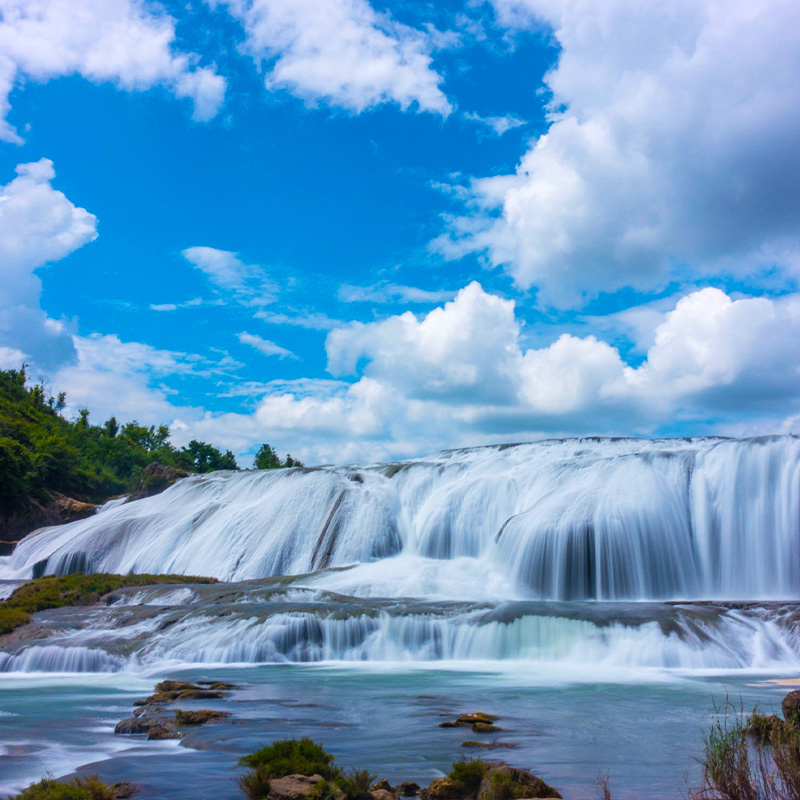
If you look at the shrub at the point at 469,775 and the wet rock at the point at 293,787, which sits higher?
the shrub at the point at 469,775

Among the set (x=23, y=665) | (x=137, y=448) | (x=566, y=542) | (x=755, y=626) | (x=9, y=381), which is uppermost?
(x=9, y=381)

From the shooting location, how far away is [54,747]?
8961 mm

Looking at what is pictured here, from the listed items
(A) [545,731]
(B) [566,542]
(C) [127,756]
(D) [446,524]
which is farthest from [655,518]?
(C) [127,756]

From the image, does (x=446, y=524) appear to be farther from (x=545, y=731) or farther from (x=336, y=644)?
(x=545, y=731)

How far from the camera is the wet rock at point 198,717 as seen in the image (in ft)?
32.4

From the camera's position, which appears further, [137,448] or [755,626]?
[137,448]

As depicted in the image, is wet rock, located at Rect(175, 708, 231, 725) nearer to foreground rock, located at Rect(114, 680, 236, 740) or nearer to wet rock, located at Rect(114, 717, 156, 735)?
foreground rock, located at Rect(114, 680, 236, 740)

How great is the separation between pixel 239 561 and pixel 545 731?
Answer: 23.9m

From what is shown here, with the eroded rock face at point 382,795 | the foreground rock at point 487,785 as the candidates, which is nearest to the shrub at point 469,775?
the foreground rock at point 487,785

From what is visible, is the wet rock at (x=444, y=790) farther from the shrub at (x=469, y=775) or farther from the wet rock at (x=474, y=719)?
the wet rock at (x=474, y=719)

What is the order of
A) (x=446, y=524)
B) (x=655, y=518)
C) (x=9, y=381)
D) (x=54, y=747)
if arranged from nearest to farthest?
(x=54, y=747) → (x=655, y=518) → (x=446, y=524) → (x=9, y=381)

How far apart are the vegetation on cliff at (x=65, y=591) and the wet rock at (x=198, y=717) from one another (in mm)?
12583

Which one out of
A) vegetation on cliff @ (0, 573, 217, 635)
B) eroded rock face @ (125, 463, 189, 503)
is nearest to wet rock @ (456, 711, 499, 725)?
vegetation on cliff @ (0, 573, 217, 635)

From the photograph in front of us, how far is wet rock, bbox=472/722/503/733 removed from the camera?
9398mm
